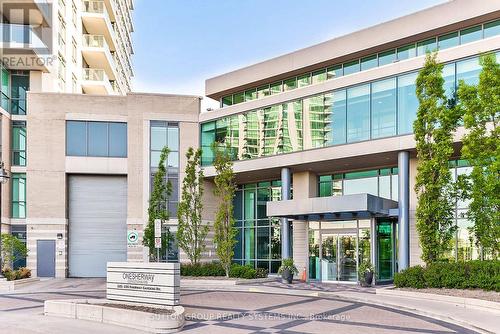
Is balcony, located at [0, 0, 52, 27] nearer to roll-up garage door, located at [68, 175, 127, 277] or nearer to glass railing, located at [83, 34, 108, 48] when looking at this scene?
glass railing, located at [83, 34, 108, 48]

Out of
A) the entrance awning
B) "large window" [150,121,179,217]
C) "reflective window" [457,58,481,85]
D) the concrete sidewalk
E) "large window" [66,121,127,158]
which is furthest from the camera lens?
"large window" [150,121,179,217]

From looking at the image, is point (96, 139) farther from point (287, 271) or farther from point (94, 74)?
point (94, 74)

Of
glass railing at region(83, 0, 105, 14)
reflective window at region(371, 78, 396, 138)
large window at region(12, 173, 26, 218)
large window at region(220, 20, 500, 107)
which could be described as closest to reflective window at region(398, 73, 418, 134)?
reflective window at region(371, 78, 396, 138)

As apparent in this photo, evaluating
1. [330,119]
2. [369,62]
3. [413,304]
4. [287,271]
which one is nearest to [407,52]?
[369,62]

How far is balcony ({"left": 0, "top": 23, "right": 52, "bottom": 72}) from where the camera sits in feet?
104

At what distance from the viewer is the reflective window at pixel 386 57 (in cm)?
2697

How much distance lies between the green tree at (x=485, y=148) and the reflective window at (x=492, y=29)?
4.75 metres

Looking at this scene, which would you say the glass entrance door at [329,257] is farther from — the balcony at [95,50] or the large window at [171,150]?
the balcony at [95,50]

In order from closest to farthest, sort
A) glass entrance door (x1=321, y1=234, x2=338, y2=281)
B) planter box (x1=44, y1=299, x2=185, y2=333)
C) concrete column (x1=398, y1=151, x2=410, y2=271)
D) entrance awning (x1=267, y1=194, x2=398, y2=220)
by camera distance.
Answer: planter box (x1=44, y1=299, x2=185, y2=333)
entrance awning (x1=267, y1=194, x2=398, y2=220)
concrete column (x1=398, y1=151, x2=410, y2=271)
glass entrance door (x1=321, y1=234, x2=338, y2=281)

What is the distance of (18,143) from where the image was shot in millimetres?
31750

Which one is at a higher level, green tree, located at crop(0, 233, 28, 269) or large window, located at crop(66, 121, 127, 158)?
large window, located at crop(66, 121, 127, 158)

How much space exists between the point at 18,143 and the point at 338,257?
20.1 meters

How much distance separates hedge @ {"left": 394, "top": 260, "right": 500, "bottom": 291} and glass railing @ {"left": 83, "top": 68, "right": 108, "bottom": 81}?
32937 millimetres

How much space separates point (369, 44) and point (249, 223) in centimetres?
1309
